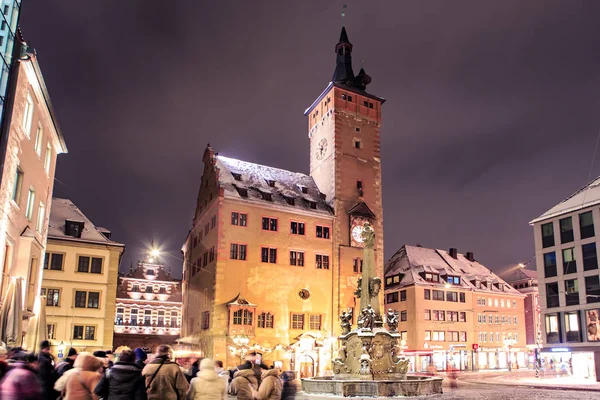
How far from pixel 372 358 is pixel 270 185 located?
28.2 m

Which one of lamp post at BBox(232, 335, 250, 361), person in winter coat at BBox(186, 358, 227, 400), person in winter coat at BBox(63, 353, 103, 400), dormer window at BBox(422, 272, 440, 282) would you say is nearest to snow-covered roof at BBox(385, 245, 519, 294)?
dormer window at BBox(422, 272, 440, 282)

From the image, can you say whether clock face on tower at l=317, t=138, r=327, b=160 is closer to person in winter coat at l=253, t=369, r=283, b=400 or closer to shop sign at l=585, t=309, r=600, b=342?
shop sign at l=585, t=309, r=600, b=342

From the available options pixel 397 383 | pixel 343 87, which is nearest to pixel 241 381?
pixel 397 383

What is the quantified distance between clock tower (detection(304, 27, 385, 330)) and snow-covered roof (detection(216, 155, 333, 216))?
1574mm

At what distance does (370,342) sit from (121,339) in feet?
155

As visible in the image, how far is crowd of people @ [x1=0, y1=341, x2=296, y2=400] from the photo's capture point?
6547 mm

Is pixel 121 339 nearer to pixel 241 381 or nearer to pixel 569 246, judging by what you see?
pixel 569 246

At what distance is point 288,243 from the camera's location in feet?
157

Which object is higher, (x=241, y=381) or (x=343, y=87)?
(x=343, y=87)

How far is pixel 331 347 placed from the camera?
4700 cm

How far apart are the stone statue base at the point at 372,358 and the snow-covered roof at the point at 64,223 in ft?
71.1

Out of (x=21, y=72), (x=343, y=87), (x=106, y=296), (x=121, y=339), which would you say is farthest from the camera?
(x=121, y=339)

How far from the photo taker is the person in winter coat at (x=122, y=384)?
748 cm

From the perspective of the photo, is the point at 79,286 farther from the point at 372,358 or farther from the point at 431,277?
the point at 431,277
